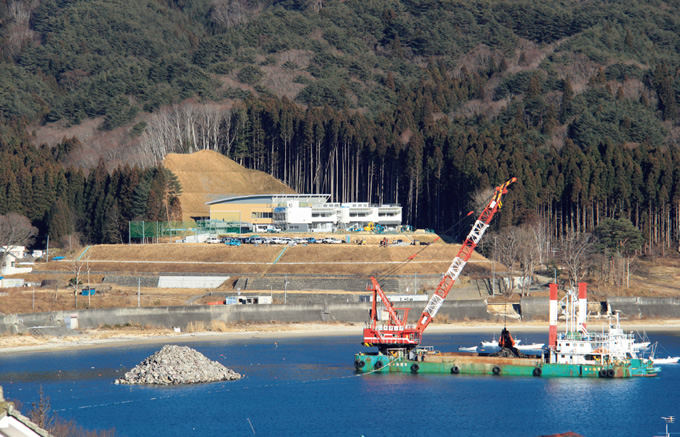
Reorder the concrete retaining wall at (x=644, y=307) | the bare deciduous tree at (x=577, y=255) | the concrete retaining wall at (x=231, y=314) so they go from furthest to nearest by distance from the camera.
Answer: the bare deciduous tree at (x=577, y=255), the concrete retaining wall at (x=644, y=307), the concrete retaining wall at (x=231, y=314)

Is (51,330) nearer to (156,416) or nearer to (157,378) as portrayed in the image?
(157,378)

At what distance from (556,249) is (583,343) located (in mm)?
64258

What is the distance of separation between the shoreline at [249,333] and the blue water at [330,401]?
4.25m

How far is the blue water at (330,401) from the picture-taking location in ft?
219

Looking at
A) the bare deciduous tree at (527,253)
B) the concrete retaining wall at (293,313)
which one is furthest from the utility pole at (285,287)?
the bare deciduous tree at (527,253)

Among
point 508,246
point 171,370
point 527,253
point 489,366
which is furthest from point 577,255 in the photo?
point 171,370

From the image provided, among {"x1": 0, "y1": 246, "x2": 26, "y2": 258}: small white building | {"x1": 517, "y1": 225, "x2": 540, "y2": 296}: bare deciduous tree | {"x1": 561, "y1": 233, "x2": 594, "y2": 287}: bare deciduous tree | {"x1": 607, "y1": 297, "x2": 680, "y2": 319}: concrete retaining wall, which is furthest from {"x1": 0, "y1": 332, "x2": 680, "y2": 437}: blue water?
{"x1": 0, "y1": 246, "x2": 26, "y2": 258}: small white building

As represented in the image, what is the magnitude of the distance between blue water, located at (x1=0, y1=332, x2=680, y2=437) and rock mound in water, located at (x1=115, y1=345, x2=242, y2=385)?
1.64 m

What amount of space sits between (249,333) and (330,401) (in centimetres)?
3669

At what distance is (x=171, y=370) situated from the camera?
81.4 metres

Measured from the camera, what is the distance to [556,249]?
148 meters

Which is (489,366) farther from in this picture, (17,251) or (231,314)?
(17,251)

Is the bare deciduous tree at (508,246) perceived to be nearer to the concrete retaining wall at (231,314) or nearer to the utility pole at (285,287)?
the concrete retaining wall at (231,314)

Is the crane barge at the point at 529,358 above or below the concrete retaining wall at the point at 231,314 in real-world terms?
below
